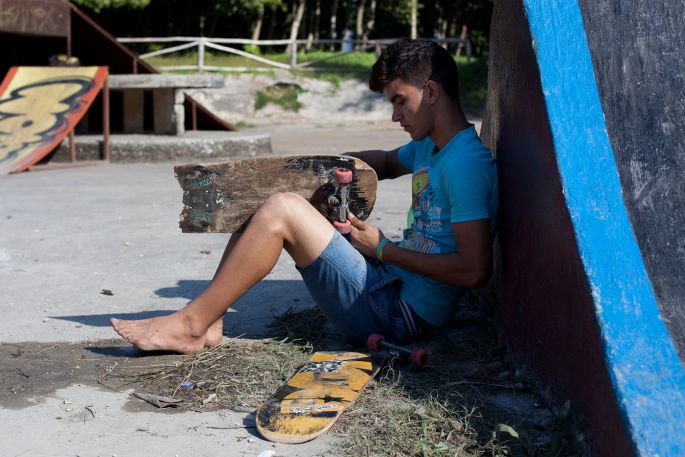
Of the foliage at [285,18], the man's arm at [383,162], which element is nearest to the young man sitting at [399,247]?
the man's arm at [383,162]

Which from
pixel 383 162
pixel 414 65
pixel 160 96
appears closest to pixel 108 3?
pixel 160 96

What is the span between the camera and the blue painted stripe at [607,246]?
2223 mm

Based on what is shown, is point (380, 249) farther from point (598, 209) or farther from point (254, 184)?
point (598, 209)

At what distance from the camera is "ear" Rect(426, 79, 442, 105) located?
11.0ft

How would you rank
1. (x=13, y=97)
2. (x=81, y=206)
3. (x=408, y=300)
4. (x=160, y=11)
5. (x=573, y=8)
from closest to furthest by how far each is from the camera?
(x=573, y=8), (x=408, y=300), (x=81, y=206), (x=13, y=97), (x=160, y=11)

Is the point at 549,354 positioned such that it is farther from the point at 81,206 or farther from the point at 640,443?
the point at 81,206

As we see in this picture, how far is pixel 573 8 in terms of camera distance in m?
3.25

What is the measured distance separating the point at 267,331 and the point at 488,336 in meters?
0.95

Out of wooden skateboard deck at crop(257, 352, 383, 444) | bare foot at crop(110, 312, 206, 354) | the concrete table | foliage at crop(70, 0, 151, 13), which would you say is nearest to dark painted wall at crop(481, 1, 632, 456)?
wooden skateboard deck at crop(257, 352, 383, 444)

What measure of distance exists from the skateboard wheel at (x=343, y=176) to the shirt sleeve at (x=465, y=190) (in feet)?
1.47

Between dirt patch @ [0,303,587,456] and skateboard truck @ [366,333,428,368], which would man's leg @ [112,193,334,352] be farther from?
skateboard truck @ [366,333,428,368]

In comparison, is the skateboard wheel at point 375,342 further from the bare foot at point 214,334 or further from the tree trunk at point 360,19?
the tree trunk at point 360,19

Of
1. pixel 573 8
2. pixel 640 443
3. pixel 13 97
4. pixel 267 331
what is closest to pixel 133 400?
pixel 267 331

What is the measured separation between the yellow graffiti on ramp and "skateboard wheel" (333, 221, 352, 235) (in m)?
6.72
